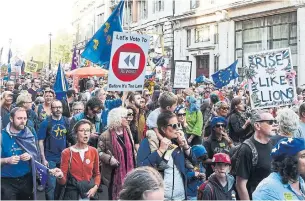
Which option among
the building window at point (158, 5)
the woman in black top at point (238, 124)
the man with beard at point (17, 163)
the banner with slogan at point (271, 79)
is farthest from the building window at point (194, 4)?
the man with beard at point (17, 163)

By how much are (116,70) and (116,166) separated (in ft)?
5.69

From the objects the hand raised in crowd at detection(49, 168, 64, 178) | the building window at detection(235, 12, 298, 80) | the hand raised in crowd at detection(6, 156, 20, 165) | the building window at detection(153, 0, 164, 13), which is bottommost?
the hand raised in crowd at detection(49, 168, 64, 178)

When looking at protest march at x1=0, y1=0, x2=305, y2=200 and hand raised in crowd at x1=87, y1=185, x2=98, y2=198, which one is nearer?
protest march at x1=0, y1=0, x2=305, y2=200

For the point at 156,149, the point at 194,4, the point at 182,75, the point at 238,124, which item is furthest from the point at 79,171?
the point at 194,4

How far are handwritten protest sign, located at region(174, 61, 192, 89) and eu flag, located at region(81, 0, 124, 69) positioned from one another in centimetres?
551

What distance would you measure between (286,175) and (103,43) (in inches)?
265

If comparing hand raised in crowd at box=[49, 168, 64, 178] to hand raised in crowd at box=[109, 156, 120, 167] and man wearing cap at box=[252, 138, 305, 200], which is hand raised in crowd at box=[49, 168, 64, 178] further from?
man wearing cap at box=[252, 138, 305, 200]

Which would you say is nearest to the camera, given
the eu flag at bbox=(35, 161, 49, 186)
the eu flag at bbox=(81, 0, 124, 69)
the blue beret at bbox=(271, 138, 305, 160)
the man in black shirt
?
the blue beret at bbox=(271, 138, 305, 160)

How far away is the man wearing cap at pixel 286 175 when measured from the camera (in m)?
3.80

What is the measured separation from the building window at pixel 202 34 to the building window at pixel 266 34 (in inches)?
126

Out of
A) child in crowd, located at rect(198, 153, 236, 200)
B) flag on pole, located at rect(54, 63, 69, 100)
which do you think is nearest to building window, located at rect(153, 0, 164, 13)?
flag on pole, located at rect(54, 63, 69, 100)

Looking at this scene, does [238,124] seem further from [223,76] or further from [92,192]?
[223,76]

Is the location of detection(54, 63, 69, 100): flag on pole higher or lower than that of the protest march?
higher

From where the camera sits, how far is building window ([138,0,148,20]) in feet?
157
